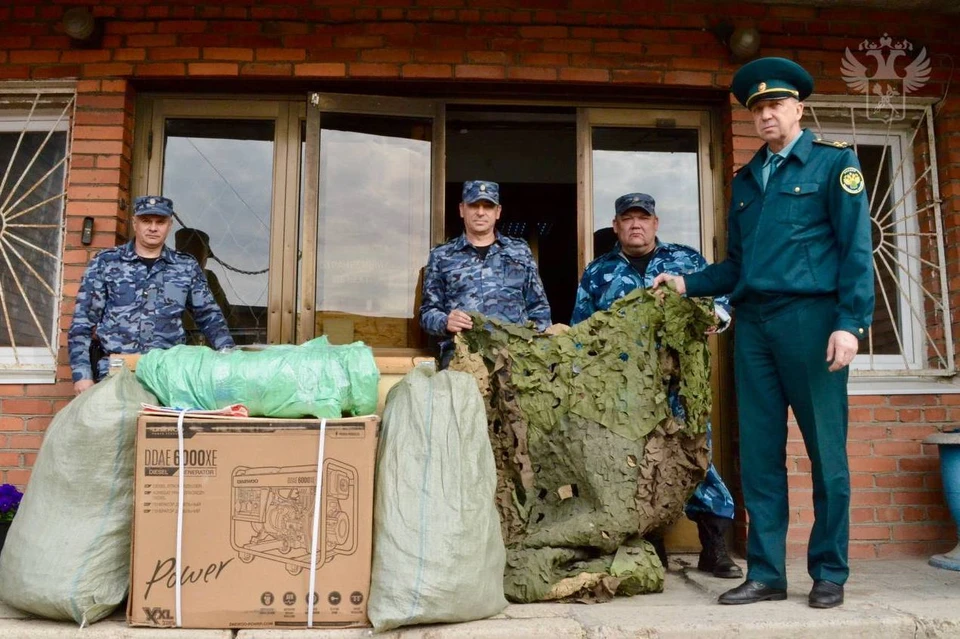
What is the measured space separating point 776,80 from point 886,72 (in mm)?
1960

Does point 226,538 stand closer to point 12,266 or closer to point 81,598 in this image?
point 81,598

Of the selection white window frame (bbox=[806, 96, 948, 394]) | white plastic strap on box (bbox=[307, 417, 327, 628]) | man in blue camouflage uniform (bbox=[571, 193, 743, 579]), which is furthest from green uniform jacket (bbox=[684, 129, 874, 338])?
white window frame (bbox=[806, 96, 948, 394])

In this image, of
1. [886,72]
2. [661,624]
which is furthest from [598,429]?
[886,72]

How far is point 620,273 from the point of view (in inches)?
143

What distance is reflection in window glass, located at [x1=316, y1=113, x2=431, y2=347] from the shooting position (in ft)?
13.0

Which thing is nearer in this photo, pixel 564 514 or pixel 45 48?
pixel 564 514

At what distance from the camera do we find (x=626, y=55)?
407 cm

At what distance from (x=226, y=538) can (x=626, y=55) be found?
123 inches

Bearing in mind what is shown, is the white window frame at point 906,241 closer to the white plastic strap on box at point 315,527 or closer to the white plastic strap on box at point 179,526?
the white plastic strap on box at point 315,527

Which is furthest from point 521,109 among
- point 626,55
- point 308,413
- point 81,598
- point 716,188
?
point 81,598

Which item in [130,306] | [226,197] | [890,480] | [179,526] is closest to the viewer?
[179,526]

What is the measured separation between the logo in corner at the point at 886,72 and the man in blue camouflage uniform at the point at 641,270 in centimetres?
151

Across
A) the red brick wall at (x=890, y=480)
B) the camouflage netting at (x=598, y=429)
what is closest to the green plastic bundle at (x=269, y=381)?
the camouflage netting at (x=598, y=429)

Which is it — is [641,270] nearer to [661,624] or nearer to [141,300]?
[661,624]
